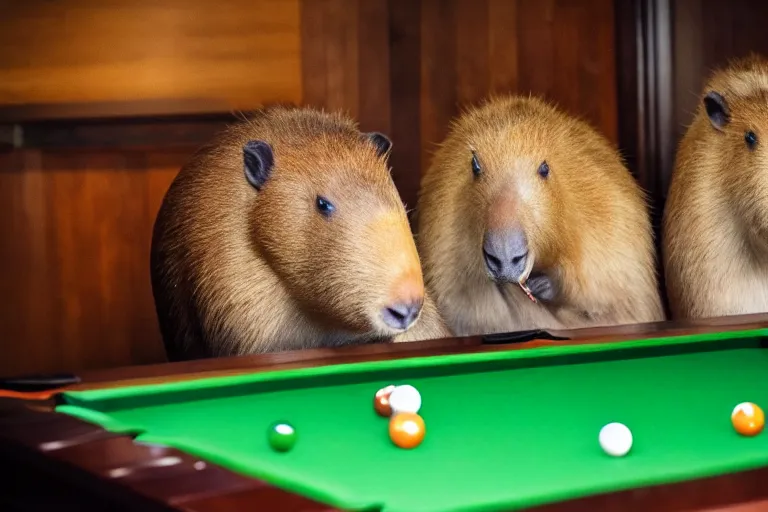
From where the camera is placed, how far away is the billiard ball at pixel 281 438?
1.23 metres

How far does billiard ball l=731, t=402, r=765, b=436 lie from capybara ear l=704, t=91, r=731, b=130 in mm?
1748

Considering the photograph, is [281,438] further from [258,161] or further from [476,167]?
[476,167]

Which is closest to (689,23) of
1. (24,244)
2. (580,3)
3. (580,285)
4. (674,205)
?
(580,3)

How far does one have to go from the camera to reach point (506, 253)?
2.55 metres

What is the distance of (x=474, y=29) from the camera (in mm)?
3887

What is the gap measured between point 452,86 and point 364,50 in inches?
14.4

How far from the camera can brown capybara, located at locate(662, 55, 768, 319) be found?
2779mm

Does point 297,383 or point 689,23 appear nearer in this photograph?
point 297,383

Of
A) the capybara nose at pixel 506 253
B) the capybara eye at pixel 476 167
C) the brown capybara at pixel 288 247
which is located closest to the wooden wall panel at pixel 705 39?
the capybara eye at pixel 476 167

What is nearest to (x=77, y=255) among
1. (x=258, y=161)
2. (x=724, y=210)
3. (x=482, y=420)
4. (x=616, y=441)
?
(x=258, y=161)

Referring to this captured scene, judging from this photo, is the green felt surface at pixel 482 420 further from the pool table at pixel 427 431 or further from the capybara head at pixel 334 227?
the capybara head at pixel 334 227

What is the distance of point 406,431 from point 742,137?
1925 millimetres

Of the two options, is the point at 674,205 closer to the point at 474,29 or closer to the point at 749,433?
the point at 474,29

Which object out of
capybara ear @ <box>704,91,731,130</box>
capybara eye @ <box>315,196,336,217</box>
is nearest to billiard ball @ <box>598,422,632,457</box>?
capybara eye @ <box>315,196,336,217</box>
